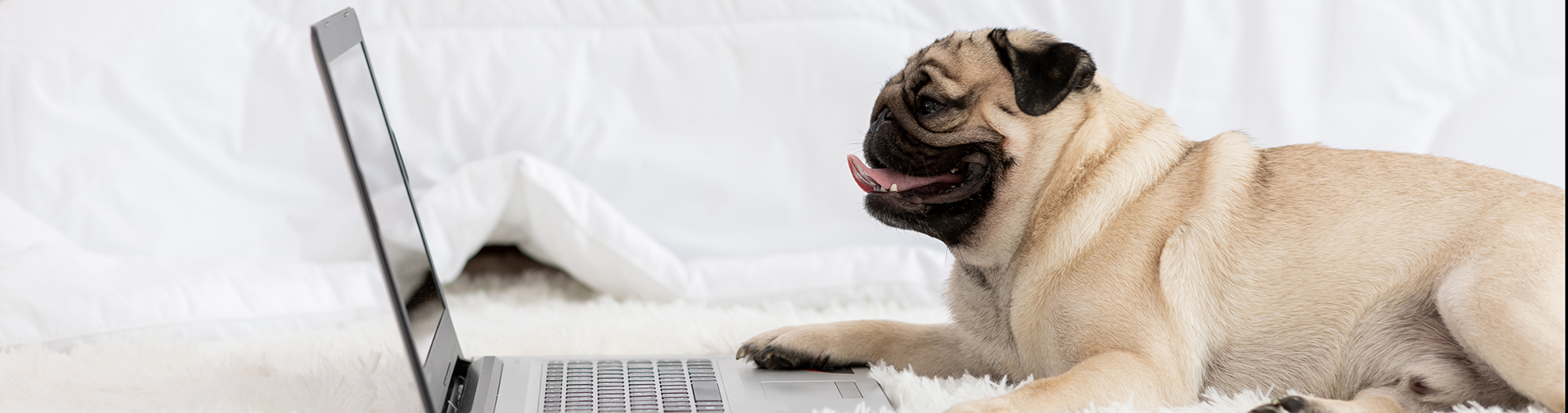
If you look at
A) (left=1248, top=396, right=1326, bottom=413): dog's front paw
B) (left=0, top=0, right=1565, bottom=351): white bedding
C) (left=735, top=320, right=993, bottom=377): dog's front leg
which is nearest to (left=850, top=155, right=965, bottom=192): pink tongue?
(left=735, top=320, right=993, bottom=377): dog's front leg

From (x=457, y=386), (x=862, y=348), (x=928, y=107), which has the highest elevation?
(x=928, y=107)

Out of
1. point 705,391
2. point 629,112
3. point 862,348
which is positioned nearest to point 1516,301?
point 862,348

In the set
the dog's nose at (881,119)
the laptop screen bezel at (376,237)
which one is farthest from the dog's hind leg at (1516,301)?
the laptop screen bezel at (376,237)

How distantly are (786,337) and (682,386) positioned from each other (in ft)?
0.72

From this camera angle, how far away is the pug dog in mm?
1189

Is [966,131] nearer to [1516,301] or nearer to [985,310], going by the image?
[985,310]

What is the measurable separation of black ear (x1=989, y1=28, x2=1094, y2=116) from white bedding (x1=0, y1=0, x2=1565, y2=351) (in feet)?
3.24

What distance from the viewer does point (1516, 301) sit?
1.13m

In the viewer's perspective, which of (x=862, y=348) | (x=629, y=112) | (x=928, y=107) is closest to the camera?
(x=928, y=107)

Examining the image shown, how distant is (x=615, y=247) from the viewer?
2254mm

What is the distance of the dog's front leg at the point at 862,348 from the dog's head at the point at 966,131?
0.73 feet

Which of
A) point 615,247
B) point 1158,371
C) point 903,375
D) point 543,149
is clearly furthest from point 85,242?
point 1158,371

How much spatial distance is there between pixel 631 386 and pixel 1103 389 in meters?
0.62

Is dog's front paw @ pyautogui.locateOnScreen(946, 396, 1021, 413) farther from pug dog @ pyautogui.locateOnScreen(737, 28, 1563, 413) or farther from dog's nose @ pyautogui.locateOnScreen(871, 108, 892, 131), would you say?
dog's nose @ pyautogui.locateOnScreen(871, 108, 892, 131)
